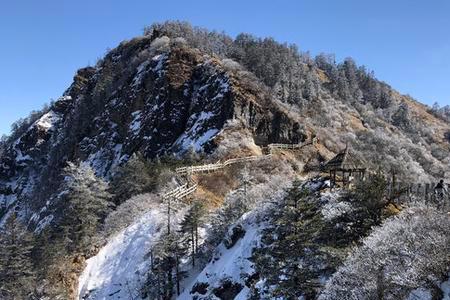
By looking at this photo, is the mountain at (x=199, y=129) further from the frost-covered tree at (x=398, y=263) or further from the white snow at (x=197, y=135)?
the frost-covered tree at (x=398, y=263)

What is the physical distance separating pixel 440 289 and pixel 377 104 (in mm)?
159703

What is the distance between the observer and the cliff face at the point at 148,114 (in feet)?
280

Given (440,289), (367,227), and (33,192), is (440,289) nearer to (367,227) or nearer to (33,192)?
(367,227)

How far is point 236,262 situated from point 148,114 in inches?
2469

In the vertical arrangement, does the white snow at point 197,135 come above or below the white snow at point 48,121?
below

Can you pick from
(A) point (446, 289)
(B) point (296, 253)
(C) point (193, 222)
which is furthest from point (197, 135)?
(A) point (446, 289)

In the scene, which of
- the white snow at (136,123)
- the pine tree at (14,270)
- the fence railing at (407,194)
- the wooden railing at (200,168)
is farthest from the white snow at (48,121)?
the pine tree at (14,270)

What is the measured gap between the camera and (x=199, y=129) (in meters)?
83.6

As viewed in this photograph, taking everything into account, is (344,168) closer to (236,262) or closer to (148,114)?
(236,262)

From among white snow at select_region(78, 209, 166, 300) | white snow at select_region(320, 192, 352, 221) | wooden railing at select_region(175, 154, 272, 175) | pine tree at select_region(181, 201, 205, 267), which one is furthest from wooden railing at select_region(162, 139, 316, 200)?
white snow at select_region(320, 192, 352, 221)

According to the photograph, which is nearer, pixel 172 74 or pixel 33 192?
pixel 172 74

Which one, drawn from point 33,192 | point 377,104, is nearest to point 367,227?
point 33,192

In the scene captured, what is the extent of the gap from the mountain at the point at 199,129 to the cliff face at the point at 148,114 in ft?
0.90

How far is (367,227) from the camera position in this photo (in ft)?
87.5
